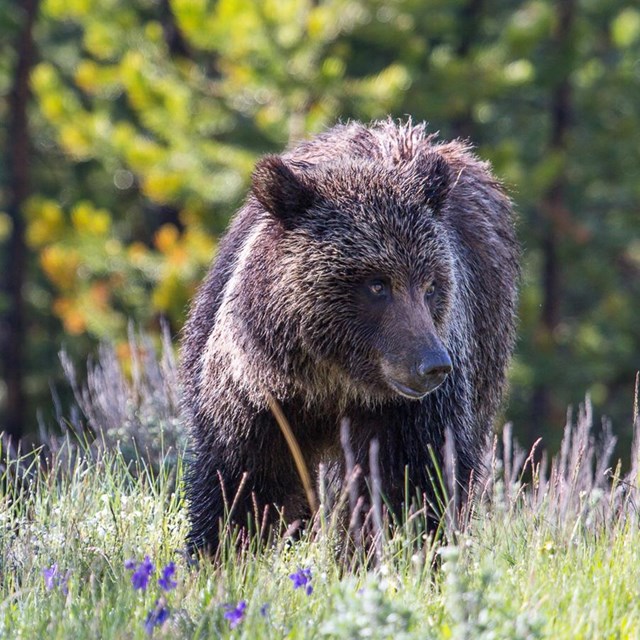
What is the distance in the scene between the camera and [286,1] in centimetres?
1561

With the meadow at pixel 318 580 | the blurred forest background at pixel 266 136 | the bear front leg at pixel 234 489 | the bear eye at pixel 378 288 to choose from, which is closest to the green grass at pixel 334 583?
the meadow at pixel 318 580

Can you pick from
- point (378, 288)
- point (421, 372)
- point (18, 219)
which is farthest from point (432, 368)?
point (18, 219)

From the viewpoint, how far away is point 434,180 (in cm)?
517

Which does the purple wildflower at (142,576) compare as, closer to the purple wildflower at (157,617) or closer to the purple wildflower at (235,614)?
the purple wildflower at (157,617)

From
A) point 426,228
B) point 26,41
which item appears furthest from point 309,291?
point 26,41

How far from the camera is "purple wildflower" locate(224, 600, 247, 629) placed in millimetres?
3373

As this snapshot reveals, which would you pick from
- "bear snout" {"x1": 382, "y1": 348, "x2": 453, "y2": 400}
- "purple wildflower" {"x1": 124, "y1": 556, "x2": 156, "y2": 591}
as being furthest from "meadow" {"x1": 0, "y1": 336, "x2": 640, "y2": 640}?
"bear snout" {"x1": 382, "y1": 348, "x2": 453, "y2": 400}

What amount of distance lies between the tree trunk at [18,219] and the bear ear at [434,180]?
53.5 feet

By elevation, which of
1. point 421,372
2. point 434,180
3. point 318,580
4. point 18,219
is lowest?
point 318,580

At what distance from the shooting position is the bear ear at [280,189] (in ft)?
16.5

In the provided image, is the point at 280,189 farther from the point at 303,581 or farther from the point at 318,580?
the point at 303,581

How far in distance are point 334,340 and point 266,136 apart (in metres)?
12.6

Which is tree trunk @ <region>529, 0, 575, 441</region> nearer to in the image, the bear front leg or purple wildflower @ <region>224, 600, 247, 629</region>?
the bear front leg

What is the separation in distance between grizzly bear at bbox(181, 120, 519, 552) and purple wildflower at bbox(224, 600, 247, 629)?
44.2 inches
